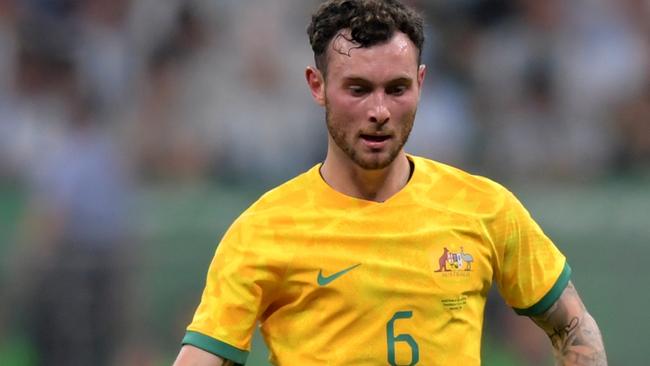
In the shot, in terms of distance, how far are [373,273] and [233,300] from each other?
1.47ft

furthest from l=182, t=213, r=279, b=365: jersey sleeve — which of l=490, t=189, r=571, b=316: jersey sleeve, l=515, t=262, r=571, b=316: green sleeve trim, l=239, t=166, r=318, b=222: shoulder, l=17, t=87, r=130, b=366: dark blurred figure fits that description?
l=17, t=87, r=130, b=366: dark blurred figure

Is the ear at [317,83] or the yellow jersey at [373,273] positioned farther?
the ear at [317,83]

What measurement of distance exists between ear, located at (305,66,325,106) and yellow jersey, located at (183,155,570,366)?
26 centimetres

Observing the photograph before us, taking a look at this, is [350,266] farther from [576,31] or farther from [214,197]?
[576,31]

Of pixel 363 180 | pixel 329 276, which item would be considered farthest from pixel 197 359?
pixel 363 180

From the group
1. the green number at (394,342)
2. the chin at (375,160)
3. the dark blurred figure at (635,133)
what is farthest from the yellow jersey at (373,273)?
the dark blurred figure at (635,133)

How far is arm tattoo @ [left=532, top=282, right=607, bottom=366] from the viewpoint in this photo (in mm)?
4641

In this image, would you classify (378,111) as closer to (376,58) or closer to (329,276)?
(376,58)

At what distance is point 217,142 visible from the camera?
9.93 meters

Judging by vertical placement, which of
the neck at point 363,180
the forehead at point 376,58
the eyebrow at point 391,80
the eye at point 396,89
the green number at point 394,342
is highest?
the forehead at point 376,58

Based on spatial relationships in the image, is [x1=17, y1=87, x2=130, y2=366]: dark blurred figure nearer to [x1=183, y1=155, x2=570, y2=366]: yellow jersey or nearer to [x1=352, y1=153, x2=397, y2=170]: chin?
[x1=183, y1=155, x2=570, y2=366]: yellow jersey

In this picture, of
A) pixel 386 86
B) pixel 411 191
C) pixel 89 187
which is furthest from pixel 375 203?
pixel 89 187

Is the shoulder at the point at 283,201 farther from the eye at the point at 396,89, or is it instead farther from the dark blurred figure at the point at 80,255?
the dark blurred figure at the point at 80,255

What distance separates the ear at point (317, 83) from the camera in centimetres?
457
